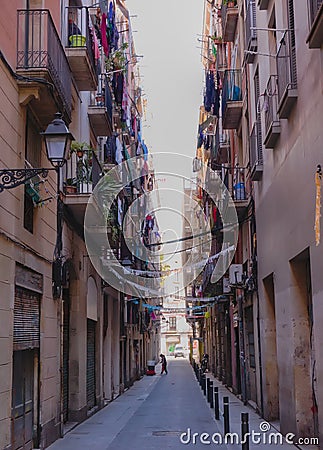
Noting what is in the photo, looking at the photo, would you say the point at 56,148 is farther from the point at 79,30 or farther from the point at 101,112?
the point at 101,112

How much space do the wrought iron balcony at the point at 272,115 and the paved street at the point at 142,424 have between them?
6.54m

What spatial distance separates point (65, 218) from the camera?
16734mm

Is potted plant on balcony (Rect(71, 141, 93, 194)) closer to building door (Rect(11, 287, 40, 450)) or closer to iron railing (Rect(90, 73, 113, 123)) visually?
iron railing (Rect(90, 73, 113, 123))

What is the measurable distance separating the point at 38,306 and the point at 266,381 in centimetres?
685

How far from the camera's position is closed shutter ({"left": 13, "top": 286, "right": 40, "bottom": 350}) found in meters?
11.9

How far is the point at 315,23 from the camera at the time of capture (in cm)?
941

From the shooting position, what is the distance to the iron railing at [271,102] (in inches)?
568

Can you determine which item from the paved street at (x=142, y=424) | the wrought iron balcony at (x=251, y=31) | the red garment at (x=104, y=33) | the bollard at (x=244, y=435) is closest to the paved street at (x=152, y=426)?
the paved street at (x=142, y=424)

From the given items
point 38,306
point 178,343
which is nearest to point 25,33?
point 38,306

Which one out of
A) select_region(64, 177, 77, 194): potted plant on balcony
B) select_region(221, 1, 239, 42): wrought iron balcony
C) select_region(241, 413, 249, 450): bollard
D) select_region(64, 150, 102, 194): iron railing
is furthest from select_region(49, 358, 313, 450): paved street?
select_region(221, 1, 239, 42): wrought iron balcony

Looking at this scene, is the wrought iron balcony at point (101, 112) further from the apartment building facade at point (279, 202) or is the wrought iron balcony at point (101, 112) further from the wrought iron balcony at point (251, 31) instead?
the wrought iron balcony at point (251, 31)

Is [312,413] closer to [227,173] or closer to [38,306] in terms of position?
[38,306]

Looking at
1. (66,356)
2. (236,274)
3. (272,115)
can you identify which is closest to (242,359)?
(236,274)

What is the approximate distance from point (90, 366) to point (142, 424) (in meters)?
3.53
